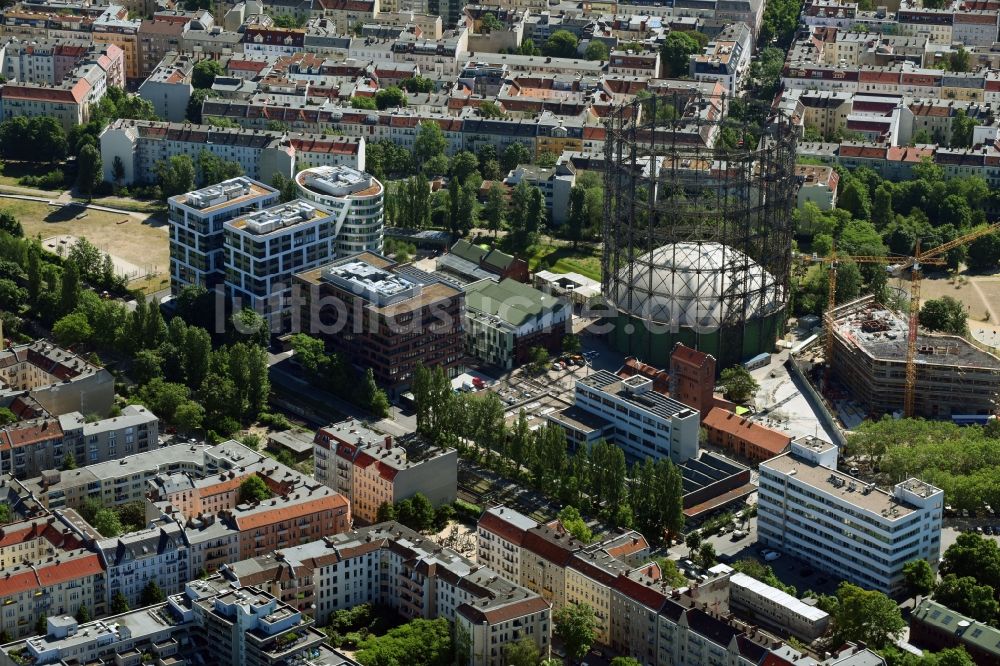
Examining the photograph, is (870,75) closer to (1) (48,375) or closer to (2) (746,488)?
(2) (746,488)

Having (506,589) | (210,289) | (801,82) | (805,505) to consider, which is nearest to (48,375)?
(210,289)

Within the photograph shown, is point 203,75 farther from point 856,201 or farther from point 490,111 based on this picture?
point 856,201

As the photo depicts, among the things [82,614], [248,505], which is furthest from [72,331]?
[82,614]

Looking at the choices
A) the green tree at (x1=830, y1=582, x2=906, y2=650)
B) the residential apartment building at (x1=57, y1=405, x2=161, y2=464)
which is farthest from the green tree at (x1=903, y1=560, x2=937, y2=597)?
the residential apartment building at (x1=57, y1=405, x2=161, y2=464)

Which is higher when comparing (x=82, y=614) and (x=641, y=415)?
(x=641, y=415)

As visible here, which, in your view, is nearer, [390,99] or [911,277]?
[911,277]

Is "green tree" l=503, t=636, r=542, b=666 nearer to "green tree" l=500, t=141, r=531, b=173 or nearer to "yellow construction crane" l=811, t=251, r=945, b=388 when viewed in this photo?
"yellow construction crane" l=811, t=251, r=945, b=388

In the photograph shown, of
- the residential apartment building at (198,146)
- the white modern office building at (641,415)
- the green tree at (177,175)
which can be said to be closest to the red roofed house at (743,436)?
the white modern office building at (641,415)
